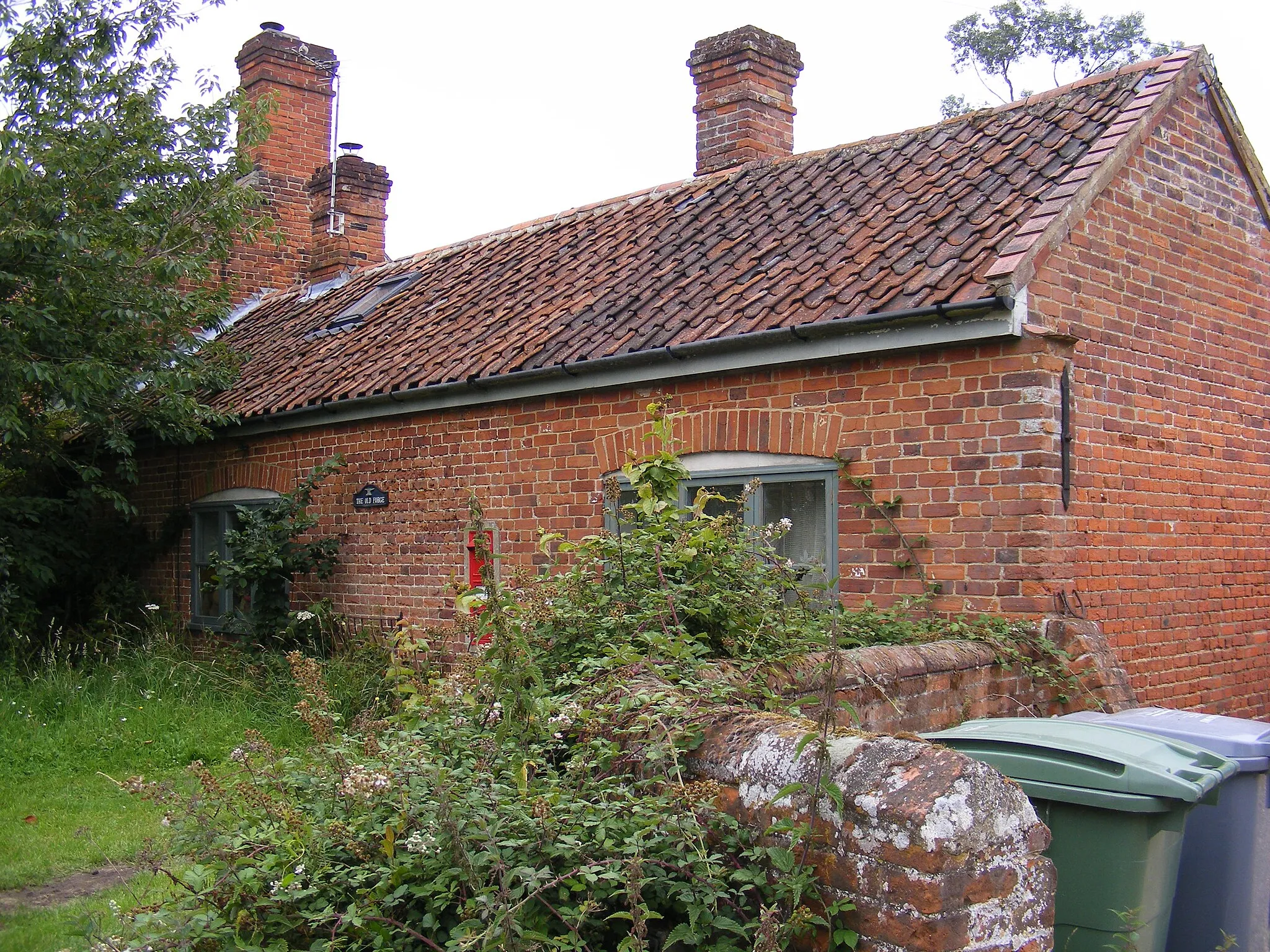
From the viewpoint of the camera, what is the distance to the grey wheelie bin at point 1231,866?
3.57 m

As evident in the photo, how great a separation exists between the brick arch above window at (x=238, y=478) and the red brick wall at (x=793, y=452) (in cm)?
61

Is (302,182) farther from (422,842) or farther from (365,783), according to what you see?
(422,842)

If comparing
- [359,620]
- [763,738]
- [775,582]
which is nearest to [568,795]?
[763,738]

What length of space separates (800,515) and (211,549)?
782cm

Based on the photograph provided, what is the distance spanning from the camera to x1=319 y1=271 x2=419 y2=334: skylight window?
12547 millimetres

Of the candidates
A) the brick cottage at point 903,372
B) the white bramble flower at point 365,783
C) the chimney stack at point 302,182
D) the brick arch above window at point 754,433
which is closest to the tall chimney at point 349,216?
the chimney stack at point 302,182

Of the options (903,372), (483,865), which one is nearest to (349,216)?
(903,372)

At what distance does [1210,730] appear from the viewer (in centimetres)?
402

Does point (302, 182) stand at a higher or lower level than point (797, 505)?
higher

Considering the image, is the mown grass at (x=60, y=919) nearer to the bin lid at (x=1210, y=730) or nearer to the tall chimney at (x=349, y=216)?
the bin lid at (x=1210, y=730)

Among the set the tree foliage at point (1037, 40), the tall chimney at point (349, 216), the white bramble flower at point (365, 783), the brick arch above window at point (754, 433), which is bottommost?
the white bramble flower at point (365, 783)

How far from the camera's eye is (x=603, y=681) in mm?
3986

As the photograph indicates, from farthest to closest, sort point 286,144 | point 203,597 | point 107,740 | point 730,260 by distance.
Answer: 1. point 286,144
2. point 203,597
3. point 730,260
4. point 107,740

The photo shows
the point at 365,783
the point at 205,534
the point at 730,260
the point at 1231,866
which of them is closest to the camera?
the point at 365,783
